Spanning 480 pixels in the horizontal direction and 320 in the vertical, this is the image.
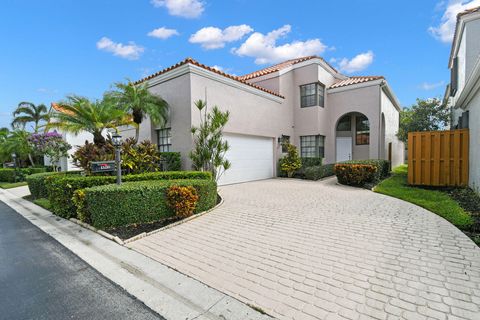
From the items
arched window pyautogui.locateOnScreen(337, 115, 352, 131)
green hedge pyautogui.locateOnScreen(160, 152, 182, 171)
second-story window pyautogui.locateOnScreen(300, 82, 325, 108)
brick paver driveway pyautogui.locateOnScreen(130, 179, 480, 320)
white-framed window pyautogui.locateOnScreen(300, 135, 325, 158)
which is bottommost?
brick paver driveway pyautogui.locateOnScreen(130, 179, 480, 320)

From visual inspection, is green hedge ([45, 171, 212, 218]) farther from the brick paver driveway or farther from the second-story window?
Result: the second-story window

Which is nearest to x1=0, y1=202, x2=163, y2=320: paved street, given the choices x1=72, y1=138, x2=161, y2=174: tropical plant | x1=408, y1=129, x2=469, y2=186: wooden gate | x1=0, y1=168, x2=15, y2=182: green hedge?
x1=72, y1=138, x2=161, y2=174: tropical plant

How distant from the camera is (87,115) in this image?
826 centimetres

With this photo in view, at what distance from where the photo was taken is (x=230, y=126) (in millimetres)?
10711

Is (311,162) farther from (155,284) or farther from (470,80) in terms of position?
(155,284)

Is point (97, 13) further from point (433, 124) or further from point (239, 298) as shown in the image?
point (433, 124)

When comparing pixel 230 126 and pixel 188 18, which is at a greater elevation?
pixel 188 18

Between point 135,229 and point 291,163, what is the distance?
9.98 metres

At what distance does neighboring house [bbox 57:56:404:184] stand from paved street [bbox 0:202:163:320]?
19.4 ft

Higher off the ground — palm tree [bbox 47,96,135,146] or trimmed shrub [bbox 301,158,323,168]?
palm tree [bbox 47,96,135,146]

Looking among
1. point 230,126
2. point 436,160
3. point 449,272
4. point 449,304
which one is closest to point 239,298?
point 449,304

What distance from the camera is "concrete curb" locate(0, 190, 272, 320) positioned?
2.47 meters

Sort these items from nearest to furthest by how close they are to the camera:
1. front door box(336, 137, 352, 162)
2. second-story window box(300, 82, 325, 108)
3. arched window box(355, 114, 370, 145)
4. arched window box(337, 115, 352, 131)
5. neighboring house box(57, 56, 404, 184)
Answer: neighboring house box(57, 56, 404, 184)
second-story window box(300, 82, 325, 108)
arched window box(355, 114, 370, 145)
front door box(336, 137, 352, 162)
arched window box(337, 115, 352, 131)

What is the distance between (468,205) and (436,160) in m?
3.37
